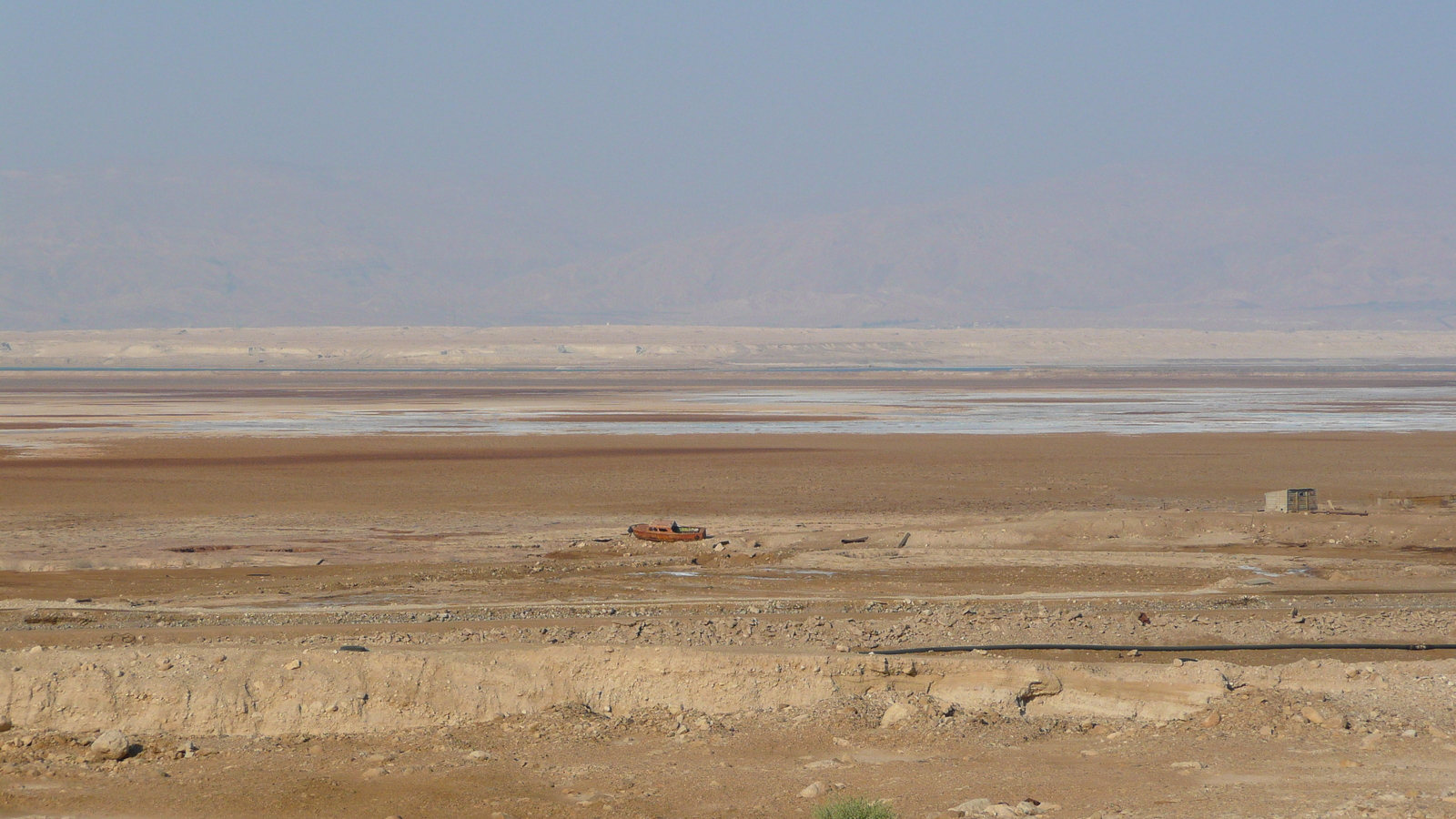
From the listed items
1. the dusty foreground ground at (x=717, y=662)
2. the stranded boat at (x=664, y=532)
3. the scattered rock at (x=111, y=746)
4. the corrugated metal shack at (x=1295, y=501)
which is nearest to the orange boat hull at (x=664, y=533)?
the stranded boat at (x=664, y=532)

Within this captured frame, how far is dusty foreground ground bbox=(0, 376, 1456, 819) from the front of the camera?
8.90 meters

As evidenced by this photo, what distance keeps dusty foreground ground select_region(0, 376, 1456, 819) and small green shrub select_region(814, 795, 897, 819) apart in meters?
0.38

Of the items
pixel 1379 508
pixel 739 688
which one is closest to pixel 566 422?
pixel 1379 508

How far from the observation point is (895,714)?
10.1 m

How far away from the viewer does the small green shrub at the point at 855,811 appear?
7.73 m

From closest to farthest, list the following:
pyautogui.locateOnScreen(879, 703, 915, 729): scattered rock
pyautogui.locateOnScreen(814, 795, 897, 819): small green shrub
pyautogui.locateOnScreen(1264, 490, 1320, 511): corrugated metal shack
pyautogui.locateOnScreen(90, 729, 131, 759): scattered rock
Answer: pyautogui.locateOnScreen(814, 795, 897, 819): small green shrub < pyautogui.locateOnScreen(90, 729, 131, 759): scattered rock < pyautogui.locateOnScreen(879, 703, 915, 729): scattered rock < pyautogui.locateOnScreen(1264, 490, 1320, 511): corrugated metal shack

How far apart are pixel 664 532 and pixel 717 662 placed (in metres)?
8.44

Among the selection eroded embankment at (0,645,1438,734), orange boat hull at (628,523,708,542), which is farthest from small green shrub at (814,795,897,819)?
orange boat hull at (628,523,708,542)

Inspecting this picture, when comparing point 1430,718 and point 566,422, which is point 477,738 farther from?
point 566,422

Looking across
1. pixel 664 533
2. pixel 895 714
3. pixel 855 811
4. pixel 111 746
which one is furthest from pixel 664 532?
pixel 855 811

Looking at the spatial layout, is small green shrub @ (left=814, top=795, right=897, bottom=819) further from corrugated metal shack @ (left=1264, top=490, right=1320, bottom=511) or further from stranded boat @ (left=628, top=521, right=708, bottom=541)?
corrugated metal shack @ (left=1264, top=490, right=1320, bottom=511)

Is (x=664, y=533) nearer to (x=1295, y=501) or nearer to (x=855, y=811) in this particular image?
(x=1295, y=501)

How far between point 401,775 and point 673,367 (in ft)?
341

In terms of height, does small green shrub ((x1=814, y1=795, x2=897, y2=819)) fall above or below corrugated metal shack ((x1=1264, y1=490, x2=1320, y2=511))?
above
